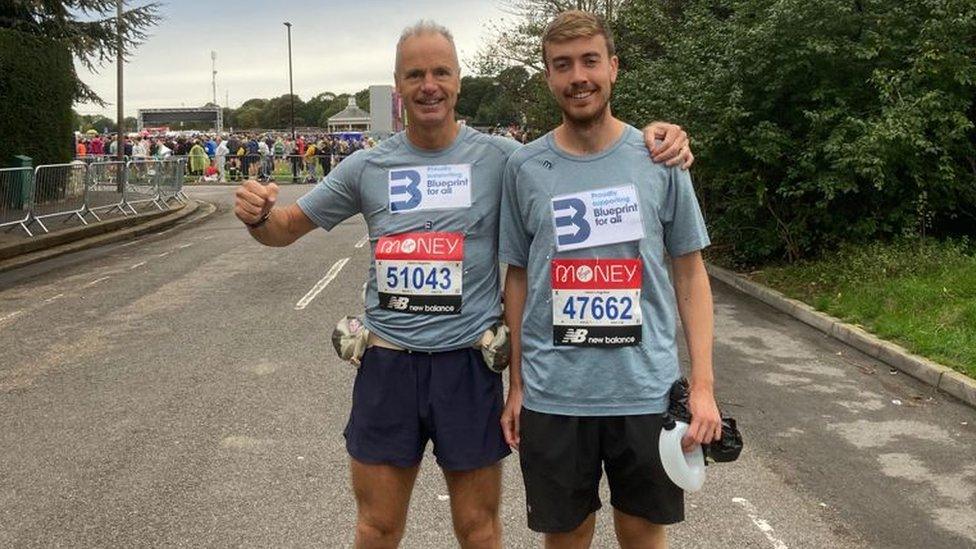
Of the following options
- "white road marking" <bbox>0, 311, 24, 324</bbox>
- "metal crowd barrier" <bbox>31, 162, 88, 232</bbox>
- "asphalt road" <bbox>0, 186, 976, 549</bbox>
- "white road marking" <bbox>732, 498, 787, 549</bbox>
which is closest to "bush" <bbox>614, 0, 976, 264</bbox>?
"asphalt road" <bbox>0, 186, 976, 549</bbox>

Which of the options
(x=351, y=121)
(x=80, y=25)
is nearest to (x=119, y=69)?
(x=80, y=25)

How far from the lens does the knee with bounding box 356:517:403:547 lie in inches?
108

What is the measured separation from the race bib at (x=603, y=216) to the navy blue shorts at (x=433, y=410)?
53 centimetres

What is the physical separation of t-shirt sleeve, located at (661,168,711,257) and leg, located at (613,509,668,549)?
81 centimetres

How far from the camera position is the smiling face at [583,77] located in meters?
2.46

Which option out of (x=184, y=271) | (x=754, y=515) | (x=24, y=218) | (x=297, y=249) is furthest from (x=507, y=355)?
(x=24, y=218)

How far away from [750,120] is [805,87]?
767 mm

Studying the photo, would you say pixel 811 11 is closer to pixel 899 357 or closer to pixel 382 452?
pixel 899 357

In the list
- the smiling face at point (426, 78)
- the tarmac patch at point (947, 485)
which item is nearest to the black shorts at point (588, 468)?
the smiling face at point (426, 78)

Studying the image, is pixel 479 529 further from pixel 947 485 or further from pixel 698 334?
pixel 947 485

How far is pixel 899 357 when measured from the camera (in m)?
7.11

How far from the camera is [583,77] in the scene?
2459mm

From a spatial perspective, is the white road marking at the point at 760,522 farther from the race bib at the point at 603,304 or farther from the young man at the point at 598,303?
the race bib at the point at 603,304

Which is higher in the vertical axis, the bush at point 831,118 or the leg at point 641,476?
the bush at point 831,118
